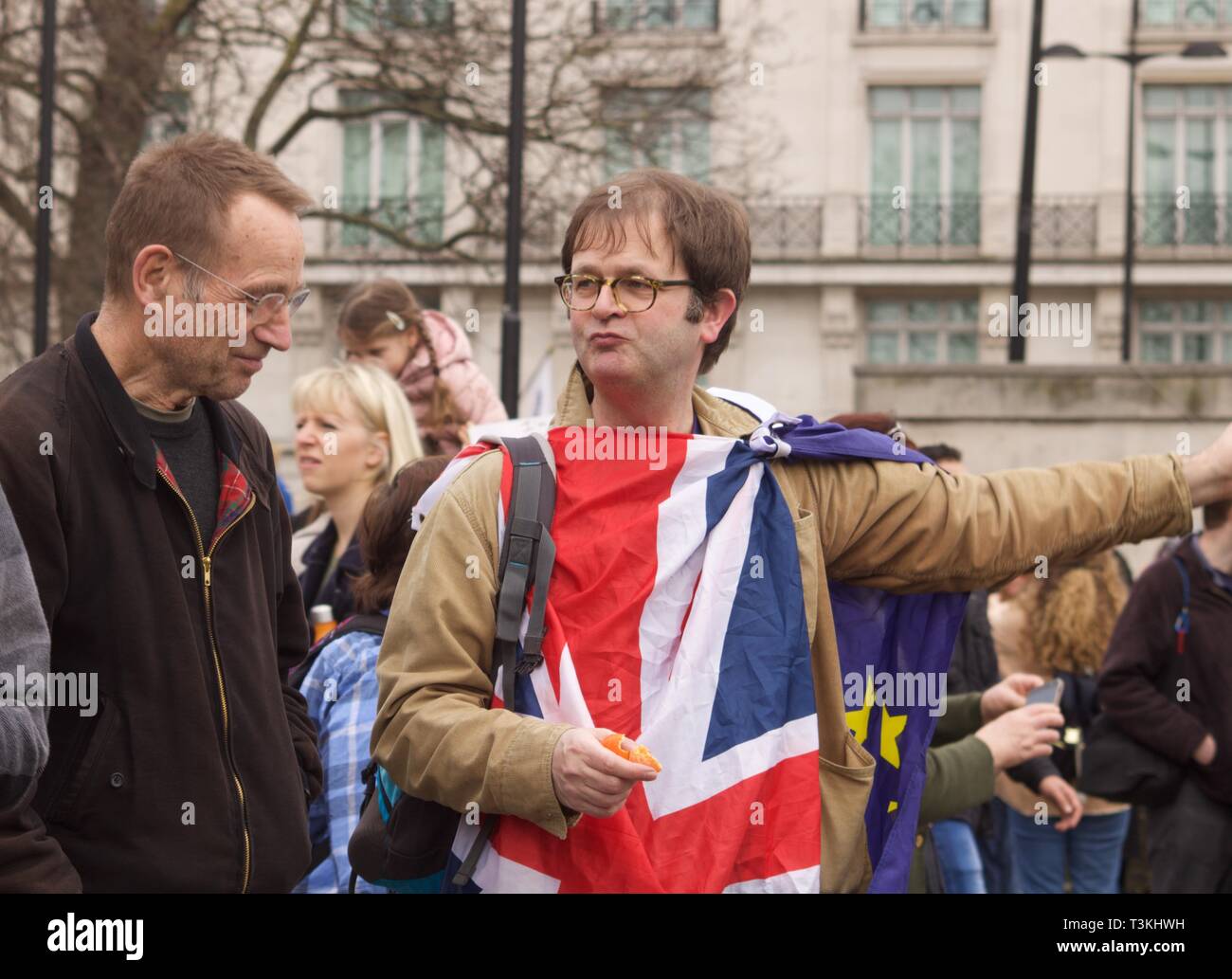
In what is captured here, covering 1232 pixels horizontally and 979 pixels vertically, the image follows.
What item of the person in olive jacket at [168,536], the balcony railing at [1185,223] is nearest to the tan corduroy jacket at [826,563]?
the person in olive jacket at [168,536]

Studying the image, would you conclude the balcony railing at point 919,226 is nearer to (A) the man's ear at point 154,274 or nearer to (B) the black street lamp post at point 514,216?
(B) the black street lamp post at point 514,216

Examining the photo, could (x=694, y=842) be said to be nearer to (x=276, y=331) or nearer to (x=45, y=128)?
(x=276, y=331)

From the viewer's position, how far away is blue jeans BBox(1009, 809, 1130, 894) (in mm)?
7445

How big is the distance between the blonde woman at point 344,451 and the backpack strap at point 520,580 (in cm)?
263

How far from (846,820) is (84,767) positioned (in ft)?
4.30

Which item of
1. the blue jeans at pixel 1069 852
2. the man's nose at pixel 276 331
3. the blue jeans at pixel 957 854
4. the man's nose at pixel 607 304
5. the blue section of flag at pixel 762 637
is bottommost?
the blue jeans at pixel 1069 852

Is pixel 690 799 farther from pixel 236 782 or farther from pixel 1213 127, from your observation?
pixel 1213 127

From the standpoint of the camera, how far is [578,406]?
3301mm

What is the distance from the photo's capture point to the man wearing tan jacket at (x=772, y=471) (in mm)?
3027

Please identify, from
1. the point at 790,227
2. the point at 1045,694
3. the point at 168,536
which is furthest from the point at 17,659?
the point at 790,227

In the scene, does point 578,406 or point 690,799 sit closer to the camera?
point 690,799

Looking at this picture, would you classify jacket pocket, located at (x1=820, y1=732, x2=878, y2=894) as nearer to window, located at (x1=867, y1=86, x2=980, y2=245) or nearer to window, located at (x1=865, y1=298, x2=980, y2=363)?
window, located at (x1=865, y1=298, x2=980, y2=363)
